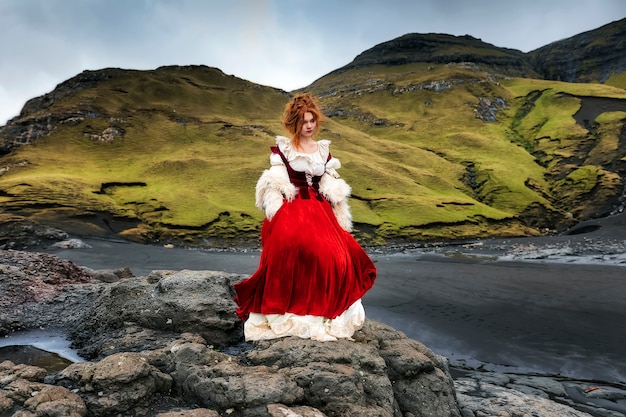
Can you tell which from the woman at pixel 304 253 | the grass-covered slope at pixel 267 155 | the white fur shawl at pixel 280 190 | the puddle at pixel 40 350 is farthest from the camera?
the grass-covered slope at pixel 267 155

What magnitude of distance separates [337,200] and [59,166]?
75.0m

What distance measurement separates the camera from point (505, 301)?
1986 centimetres

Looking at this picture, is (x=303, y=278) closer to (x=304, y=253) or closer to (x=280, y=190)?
(x=304, y=253)

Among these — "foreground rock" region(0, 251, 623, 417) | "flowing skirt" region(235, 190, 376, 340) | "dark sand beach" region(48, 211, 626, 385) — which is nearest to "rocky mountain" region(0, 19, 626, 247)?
"dark sand beach" region(48, 211, 626, 385)

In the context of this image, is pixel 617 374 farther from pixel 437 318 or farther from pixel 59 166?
pixel 59 166

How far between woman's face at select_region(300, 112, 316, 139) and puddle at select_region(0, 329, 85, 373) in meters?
5.65

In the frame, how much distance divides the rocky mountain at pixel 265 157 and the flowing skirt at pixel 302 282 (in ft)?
137

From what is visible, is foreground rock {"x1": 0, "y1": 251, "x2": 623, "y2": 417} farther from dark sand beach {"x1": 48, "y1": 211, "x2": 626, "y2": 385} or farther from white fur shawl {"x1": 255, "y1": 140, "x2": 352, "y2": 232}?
dark sand beach {"x1": 48, "y1": 211, "x2": 626, "y2": 385}

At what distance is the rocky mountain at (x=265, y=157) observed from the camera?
171ft

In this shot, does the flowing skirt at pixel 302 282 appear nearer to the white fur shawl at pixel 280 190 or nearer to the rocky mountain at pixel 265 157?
the white fur shawl at pixel 280 190

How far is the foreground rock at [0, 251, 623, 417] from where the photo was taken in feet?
15.5

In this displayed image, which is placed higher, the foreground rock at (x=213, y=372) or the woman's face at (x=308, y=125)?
the woman's face at (x=308, y=125)

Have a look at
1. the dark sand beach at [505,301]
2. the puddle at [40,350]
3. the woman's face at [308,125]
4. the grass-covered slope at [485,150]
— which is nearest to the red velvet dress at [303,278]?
the woman's face at [308,125]

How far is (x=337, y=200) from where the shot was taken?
23.4 ft
